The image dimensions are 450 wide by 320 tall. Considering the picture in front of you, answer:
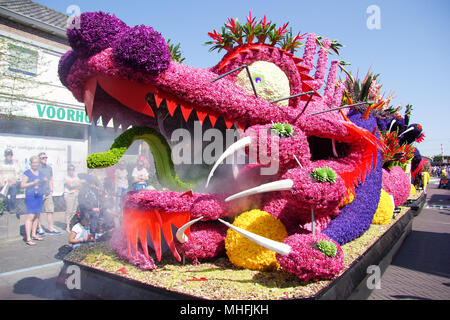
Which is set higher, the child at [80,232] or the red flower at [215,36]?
the red flower at [215,36]

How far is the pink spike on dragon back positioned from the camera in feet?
9.91

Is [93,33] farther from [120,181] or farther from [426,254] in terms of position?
[426,254]

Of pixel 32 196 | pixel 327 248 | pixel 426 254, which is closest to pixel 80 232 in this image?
pixel 32 196

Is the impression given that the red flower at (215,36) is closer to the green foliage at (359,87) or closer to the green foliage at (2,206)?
the green foliage at (359,87)

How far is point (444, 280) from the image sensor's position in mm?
4930

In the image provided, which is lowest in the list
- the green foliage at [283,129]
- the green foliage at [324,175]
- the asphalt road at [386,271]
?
the asphalt road at [386,271]

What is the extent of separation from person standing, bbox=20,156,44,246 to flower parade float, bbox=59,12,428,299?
10.9 ft

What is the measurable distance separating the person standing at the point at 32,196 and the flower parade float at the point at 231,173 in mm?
3315

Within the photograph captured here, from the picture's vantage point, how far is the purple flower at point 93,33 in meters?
2.93

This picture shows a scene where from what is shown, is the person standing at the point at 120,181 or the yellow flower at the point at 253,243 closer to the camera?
the yellow flower at the point at 253,243

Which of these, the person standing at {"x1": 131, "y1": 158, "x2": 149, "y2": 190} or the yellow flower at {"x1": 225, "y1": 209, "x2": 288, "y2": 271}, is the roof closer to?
the person standing at {"x1": 131, "y1": 158, "x2": 149, "y2": 190}

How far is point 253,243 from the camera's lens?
Result: 11.5 ft

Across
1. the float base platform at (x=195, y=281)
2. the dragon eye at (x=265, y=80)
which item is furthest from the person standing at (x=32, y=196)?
the dragon eye at (x=265, y=80)

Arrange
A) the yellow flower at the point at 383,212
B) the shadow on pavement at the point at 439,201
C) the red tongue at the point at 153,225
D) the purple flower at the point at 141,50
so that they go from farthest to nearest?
the shadow on pavement at the point at 439,201 → the yellow flower at the point at 383,212 → the red tongue at the point at 153,225 → the purple flower at the point at 141,50
